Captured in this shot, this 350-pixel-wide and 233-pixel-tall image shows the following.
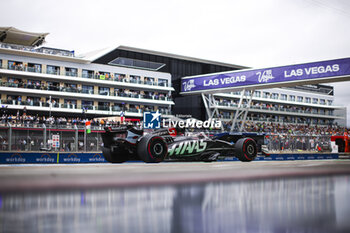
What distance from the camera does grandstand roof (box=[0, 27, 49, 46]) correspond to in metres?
45.9

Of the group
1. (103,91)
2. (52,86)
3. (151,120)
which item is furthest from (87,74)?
(151,120)

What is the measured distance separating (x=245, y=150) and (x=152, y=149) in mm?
3539

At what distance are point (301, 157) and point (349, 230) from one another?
90.2ft

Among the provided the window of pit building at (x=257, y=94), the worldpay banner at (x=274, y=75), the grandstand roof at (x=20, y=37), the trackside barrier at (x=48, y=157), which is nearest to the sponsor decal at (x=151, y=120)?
the trackside barrier at (x=48, y=157)

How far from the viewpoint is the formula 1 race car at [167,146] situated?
10.5m

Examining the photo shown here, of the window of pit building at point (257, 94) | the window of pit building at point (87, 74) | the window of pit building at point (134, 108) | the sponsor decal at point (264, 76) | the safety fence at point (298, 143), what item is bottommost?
the safety fence at point (298, 143)

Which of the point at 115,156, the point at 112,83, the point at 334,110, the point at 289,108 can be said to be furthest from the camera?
the point at 334,110

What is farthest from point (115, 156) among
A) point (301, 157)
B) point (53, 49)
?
point (53, 49)

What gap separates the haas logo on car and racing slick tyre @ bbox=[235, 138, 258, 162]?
45.3 inches

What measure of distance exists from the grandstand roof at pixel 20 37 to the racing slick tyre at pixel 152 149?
42335 mm

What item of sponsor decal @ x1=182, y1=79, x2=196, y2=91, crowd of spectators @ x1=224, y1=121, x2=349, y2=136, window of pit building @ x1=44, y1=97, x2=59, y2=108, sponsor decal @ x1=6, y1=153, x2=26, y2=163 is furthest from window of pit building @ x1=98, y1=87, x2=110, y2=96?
sponsor decal @ x1=6, y1=153, x2=26, y2=163

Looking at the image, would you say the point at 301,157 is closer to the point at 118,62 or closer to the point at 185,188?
the point at 185,188

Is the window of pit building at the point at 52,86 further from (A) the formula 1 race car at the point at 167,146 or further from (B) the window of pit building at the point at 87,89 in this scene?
(A) the formula 1 race car at the point at 167,146

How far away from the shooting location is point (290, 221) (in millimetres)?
5148
